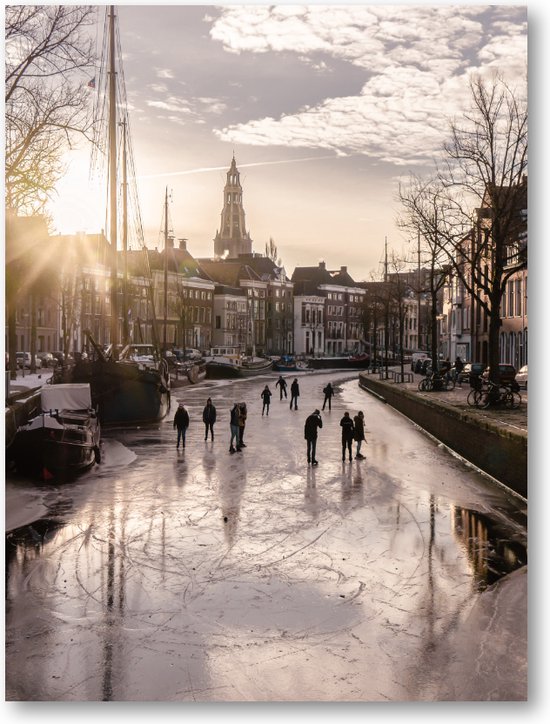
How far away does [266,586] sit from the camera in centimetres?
1180

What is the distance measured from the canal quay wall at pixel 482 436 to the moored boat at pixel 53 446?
1092 centimetres

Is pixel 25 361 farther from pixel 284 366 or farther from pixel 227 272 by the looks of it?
pixel 227 272

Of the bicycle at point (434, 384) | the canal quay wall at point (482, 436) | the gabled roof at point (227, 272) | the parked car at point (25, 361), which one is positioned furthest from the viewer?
the gabled roof at point (227, 272)

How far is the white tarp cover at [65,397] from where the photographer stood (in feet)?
78.9

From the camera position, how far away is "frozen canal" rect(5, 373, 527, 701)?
8.47 metres

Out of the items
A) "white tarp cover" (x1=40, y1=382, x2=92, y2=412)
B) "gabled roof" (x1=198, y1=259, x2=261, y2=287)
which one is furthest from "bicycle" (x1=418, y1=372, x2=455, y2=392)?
"gabled roof" (x1=198, y1=259, x2=261, y2=287)

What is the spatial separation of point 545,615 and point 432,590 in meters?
3.04

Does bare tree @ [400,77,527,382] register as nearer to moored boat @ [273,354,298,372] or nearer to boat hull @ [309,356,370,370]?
moored boat @ [273,354,298,372]

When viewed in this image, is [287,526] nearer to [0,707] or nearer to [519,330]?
[0,707]

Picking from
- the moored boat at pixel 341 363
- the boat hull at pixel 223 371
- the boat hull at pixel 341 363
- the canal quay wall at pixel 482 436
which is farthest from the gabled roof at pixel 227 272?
the canal quay wall at pixel 482 436

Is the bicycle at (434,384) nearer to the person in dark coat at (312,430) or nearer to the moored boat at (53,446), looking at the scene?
the person in dark coat at (312,430)

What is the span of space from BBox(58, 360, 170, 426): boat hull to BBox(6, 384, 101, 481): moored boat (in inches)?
513

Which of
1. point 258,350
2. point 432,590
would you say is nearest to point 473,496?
point 432,590

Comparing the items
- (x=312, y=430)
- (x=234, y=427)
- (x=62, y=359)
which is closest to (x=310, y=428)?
(x=312, y=430)
